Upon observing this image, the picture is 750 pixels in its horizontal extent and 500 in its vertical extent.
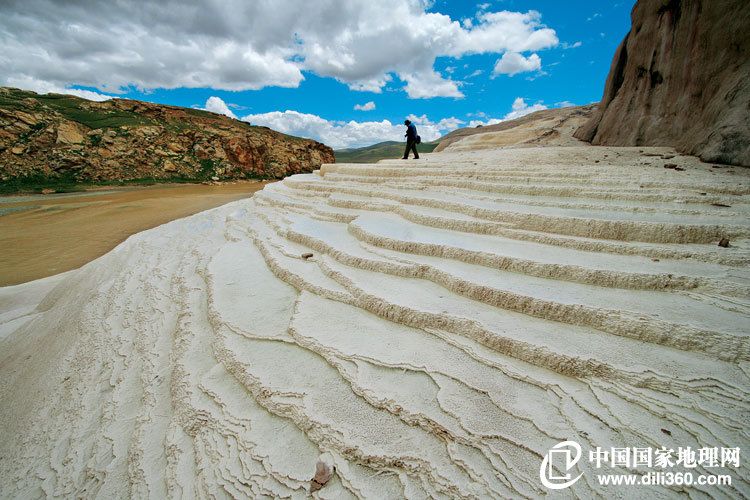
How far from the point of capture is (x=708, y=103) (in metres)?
5.34

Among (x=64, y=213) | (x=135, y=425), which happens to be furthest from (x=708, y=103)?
(x=64, y=213)

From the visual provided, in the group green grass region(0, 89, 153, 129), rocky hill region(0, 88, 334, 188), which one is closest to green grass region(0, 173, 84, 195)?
rocky hill region(0, 88, 334, 188)

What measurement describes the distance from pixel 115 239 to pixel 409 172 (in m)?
7.73

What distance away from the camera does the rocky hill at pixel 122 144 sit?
18.3 metres

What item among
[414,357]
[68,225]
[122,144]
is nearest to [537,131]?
[414,357]

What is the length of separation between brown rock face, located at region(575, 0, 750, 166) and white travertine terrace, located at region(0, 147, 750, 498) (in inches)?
35.9

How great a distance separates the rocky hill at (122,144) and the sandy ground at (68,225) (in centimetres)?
445

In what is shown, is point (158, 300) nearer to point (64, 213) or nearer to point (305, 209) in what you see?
point (305, 209)

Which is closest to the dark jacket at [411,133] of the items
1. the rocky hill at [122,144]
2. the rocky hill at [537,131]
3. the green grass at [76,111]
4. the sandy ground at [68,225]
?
the rocky hill at [537,131]

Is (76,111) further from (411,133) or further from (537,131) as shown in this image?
(537,131)

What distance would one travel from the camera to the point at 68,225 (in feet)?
31.4

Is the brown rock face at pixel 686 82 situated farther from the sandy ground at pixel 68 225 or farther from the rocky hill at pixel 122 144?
the rocky hill at pixel 122 144

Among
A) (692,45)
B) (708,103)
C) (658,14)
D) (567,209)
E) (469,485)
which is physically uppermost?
(658,14)

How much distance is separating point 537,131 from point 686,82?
22.1 feet
